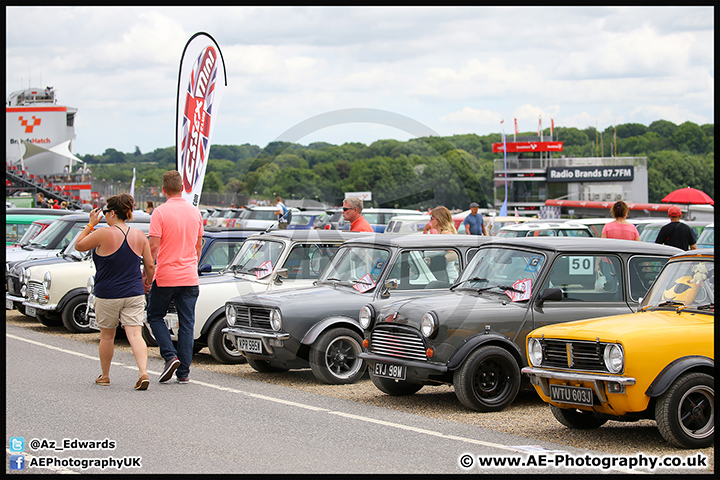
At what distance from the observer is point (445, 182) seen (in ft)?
78.7

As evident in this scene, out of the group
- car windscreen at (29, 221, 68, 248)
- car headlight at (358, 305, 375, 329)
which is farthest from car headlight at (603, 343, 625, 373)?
car windscreen at (29, 221, 68, 248)

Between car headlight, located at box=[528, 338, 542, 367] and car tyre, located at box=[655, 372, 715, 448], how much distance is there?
1.05 meters

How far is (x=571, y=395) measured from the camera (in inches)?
249

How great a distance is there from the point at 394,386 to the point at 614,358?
3011 millimetres

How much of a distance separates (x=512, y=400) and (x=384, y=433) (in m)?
1.77

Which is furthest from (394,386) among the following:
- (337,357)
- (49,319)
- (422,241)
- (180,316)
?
(49,319)

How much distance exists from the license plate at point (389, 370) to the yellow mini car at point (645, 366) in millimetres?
1546

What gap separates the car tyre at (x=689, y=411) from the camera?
5.86 metres

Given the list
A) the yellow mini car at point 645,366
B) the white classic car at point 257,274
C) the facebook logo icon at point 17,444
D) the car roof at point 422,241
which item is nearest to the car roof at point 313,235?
the white classic car at point 257,274

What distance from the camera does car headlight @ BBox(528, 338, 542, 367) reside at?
6.68 metres

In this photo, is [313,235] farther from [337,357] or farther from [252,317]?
[337,357]

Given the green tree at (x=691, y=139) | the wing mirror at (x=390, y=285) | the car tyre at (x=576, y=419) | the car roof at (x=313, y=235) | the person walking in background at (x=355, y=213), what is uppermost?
the green tree at (x=691, y=139)

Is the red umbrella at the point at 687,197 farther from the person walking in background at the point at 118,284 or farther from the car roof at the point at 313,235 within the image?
the person walking in background at the point at 118,284

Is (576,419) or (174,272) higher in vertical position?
(174,272)
